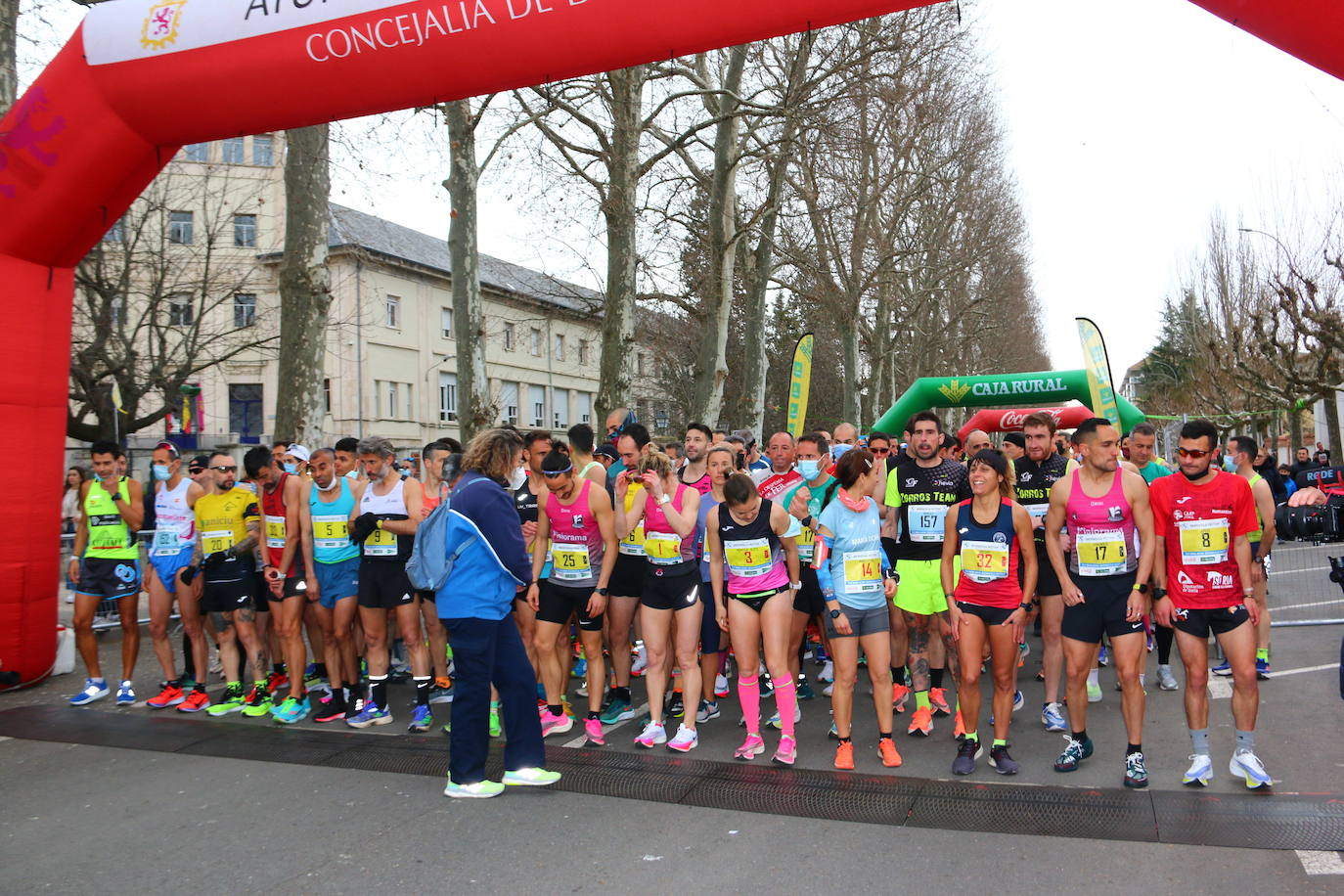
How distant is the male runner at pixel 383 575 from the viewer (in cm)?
715

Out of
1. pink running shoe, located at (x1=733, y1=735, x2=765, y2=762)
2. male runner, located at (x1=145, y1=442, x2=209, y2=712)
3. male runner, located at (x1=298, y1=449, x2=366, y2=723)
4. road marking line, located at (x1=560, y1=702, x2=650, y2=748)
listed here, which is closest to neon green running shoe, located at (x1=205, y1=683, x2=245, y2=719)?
male runner, located at (x1=145, y1=442, x2=209, y2=712)

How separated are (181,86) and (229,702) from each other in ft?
15.4

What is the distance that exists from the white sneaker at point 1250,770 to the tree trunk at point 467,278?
11.6 m

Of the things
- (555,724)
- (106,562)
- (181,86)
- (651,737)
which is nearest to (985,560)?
(651,737)

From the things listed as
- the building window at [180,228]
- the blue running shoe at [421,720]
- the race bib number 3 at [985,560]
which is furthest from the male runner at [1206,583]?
the building window at [180,228]

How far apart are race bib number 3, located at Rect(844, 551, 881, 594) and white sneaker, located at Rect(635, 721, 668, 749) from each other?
5.33ft

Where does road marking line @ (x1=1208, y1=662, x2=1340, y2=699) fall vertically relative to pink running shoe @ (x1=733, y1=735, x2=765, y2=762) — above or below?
above

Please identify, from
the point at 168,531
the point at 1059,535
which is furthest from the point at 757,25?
the point at 168,531

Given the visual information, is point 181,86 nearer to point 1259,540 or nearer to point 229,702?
point 229,702

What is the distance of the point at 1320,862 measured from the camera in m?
4.19

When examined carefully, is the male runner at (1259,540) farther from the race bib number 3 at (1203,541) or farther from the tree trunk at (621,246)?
the tree trunk at (621,246)

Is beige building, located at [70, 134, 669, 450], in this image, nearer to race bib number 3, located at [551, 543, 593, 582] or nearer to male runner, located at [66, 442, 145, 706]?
male runner, located at [66, 442, 145, 706]

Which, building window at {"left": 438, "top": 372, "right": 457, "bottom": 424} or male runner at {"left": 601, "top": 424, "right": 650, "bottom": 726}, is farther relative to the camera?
building window at {"left": 438, "top": 372, "right": 457, "bottom": 424}

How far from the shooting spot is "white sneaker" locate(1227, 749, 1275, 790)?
5098mm
